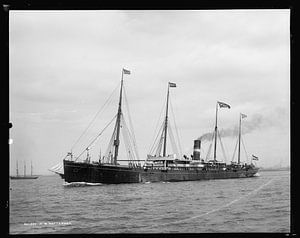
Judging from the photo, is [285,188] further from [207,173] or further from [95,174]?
[95,174]

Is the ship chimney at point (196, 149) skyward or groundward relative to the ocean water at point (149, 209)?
skyward

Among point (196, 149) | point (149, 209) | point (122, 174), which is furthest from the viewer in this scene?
point (122, 174)

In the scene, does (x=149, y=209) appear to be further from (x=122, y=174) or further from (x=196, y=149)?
(x=122, y=174)

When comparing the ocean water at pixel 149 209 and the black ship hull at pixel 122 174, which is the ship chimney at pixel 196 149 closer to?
the black ship hull at pixel 122 174

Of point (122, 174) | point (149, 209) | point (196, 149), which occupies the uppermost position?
point (196, 149)

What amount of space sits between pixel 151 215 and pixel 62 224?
81 centimetres

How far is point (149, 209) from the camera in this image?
4.17 meters

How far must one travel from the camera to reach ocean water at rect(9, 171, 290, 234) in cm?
387

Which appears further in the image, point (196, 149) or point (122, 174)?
point (122, 174)

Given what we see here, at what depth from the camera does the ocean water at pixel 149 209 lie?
12.7 feet

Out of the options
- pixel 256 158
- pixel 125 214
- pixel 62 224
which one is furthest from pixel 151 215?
pixel 256 158
